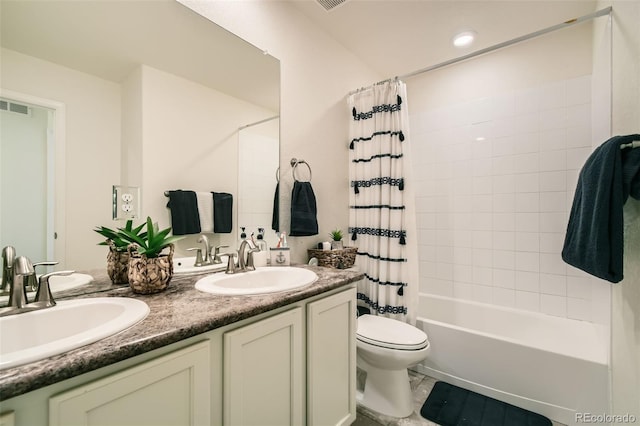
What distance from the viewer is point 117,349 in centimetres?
60

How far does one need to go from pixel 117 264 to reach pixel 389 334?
1485 millimetres

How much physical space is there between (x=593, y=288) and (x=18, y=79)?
3220 mm

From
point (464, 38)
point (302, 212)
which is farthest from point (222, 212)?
point (464, 38)

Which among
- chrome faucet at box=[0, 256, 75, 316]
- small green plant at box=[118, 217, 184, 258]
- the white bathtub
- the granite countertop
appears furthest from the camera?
the white bathtub

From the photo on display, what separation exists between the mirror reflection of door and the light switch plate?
0.19 metres

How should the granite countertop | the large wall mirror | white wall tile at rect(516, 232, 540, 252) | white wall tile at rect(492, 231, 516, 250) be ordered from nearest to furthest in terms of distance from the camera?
the granite countertop < the large wall mirror < white wall tile at rect(516, 232, 540, 252) < white wall tile at rect(492, 231, 516, 250)

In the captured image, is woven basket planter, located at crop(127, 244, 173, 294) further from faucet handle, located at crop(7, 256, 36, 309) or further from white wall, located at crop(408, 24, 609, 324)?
white wall, located at crop(408, 24, 609, 324)

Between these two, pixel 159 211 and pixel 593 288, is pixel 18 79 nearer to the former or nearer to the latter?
pixel 159 211

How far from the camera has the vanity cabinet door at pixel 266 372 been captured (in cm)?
86

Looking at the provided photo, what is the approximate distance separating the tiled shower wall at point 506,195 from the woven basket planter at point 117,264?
2437 millimetres

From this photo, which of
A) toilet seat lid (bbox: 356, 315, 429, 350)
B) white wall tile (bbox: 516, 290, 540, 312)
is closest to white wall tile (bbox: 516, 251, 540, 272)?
white wall tile (bbox: 516, 290, 540, 312)

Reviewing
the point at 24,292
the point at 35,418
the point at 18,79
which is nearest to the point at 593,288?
the point at 35,418

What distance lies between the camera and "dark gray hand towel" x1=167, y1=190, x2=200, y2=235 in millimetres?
1264

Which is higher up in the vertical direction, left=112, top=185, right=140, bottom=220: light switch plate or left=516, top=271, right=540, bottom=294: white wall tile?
left=112, top=185, right=140, bottom=220: light switch plate
